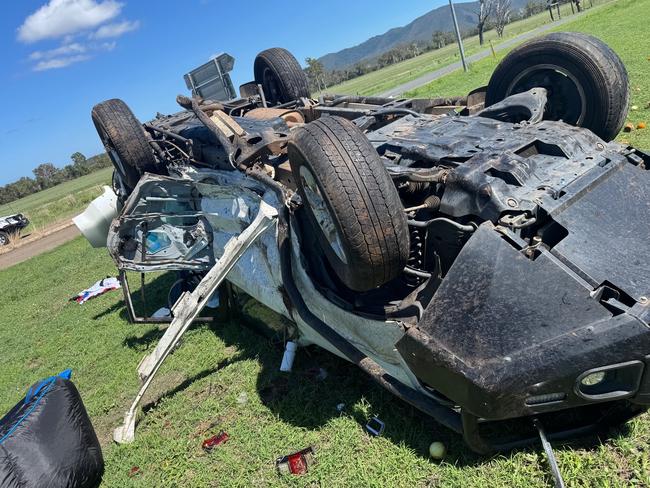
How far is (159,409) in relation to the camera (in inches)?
152

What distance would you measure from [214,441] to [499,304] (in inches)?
86.8

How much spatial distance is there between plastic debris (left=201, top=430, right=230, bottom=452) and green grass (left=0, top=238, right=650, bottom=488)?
1.8 inches

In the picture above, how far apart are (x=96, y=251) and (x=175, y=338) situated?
9.42 metres

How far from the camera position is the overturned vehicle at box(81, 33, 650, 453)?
1.93 metres

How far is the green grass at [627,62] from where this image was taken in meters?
6.54

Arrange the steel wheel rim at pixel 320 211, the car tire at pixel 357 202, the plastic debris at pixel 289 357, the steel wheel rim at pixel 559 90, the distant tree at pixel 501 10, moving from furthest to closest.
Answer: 1. the distant tree at pixel 501 10
2. the plastic debris at pixel 289 357
3. the steel wheel rim at pixel 559 90
4. the steel wheel rim at pixel 320 211
5. the car tire at pixel 357 202

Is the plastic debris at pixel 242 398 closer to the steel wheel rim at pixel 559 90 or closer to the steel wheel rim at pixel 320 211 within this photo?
the steel wheel rim at pixel 320 211

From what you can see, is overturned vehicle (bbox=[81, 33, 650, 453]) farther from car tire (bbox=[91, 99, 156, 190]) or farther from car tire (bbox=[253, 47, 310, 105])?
car tire (bbox=[253, 47, 310, 105])

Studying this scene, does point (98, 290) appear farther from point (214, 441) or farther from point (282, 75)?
point (214, 441)

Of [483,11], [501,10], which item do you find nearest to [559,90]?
[483,11]

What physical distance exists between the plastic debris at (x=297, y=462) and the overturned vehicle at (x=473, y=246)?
1.99 ft

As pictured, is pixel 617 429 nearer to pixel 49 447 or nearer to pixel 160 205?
pixel 49 447

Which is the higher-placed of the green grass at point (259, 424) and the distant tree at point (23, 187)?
the distant tree at point (23, 187)

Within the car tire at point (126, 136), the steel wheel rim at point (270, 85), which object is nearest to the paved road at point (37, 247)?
the steel wheel rim at point (270, 85)
